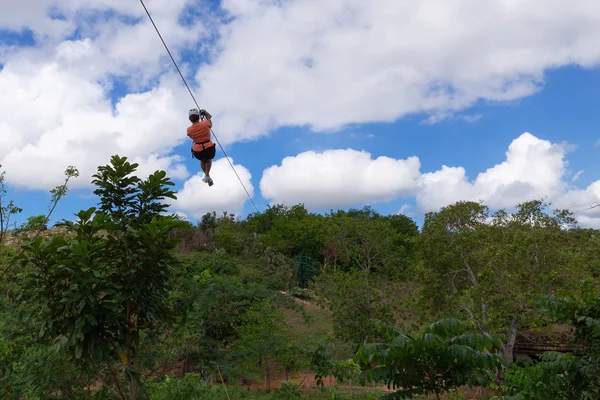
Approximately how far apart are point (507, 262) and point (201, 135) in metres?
11.3

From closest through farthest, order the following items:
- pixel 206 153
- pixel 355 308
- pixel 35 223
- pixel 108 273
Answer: pixel 108 273 → pixel 206 153 → pixel 35 223 → pixel 355 308

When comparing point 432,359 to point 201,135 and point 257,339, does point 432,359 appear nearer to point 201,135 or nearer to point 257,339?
point 201,135

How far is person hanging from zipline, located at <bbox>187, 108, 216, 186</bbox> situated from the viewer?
5.33m

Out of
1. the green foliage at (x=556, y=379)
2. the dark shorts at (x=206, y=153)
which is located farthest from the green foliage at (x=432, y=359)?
the dark shorts at (x=206, y=153)

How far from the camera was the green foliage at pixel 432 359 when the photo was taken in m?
3.79

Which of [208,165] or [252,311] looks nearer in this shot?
[208,165]

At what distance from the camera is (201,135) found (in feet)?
17.5

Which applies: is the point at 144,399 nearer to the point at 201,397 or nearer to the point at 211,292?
the point at 201,397

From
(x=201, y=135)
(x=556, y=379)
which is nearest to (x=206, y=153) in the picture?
(x=201, y=135)

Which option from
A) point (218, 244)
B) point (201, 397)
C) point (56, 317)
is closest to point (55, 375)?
point (201, 397)

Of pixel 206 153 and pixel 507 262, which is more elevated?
pixel 206 153

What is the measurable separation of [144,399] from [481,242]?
1183 centimetres

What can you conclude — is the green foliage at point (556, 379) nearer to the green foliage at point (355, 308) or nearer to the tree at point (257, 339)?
the tree at point (257, 339)

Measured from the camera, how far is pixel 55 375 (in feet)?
20.5
